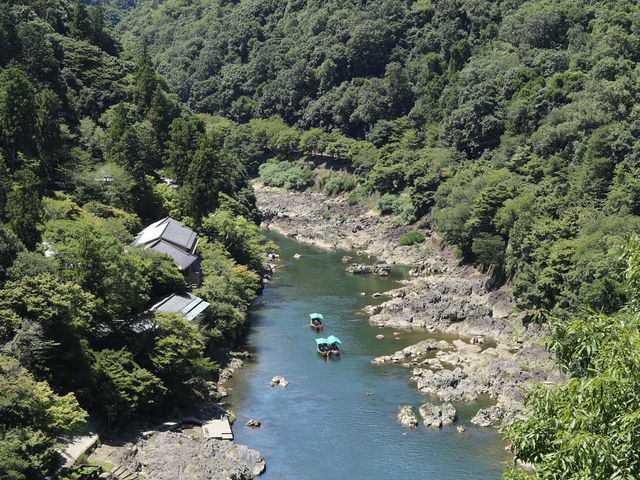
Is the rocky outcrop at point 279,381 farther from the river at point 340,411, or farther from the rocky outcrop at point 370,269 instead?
the rocky outcrop at point 370,269

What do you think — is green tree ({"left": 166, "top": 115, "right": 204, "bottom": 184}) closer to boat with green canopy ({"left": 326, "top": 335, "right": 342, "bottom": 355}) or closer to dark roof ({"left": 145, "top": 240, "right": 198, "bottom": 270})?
dark roof ({"left": 145, "top": 240, "right": 198, "bottom": 270})

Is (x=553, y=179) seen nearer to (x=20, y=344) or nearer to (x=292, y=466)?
(x=292, y=466)

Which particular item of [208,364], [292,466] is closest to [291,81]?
[208,364]

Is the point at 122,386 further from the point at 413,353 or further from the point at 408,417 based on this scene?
the point at 413,353

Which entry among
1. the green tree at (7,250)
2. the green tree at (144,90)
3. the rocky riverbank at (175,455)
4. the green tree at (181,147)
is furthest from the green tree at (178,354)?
the green tree at (144,90)

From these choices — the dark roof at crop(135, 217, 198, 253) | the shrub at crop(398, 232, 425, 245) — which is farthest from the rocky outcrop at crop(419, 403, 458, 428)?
the shrub at crop(398, 232, 425, 245)

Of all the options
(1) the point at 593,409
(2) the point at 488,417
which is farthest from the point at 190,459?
(1) the point at 593,409
